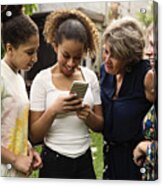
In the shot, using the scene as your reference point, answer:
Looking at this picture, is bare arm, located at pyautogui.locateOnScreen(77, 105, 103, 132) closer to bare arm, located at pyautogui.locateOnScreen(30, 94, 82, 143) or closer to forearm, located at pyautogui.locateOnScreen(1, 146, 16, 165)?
bare arm, located at pyautogui.locateOnScreen(30, 94, 82, 143)

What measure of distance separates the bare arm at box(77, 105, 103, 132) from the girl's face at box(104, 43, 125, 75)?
14cm

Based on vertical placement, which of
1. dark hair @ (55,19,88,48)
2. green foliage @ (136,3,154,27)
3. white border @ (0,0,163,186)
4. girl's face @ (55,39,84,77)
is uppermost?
green foliage @ (136,3,154,27)

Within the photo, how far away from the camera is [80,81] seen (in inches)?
84.0

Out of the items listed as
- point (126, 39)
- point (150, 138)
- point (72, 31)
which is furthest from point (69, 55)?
point (150, 138)

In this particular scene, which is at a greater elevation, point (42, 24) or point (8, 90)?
point (42, 24)

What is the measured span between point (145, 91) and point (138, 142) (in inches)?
7.1

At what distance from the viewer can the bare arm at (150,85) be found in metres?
2.04

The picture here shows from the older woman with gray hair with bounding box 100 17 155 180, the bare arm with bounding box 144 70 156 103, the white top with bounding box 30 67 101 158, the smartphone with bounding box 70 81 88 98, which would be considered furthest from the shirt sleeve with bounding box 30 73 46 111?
the bare arm with bounding box 144 70 156 103

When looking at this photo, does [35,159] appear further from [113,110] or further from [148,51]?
[148,51]

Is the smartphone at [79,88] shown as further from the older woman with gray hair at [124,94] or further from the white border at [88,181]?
the white border at [88,181]

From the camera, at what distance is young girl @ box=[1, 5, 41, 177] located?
2184mm

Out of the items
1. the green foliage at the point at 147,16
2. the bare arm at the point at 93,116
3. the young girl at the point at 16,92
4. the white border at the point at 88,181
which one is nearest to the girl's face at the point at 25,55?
the young girl at the point at 16,92

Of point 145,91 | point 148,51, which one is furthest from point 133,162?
point 148,51

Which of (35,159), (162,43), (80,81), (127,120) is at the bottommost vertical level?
→ (35,159)
